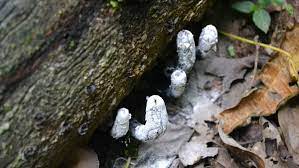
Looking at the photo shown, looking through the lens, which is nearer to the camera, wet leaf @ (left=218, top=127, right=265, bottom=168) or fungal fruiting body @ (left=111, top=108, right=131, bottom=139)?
fungal fruiting body @ (left=111, top=108, right=131, bottom=139)

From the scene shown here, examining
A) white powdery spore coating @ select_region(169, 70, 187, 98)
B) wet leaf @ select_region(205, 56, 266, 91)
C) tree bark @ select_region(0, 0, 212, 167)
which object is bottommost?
wet leaf @ select_region(205, 56, 266, 91)

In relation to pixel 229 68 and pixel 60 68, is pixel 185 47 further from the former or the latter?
pixel 60 68

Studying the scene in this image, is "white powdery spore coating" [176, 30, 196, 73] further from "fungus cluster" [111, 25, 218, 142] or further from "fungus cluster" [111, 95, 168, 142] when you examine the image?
"fungus cluster" [111, 95, 168, 142]

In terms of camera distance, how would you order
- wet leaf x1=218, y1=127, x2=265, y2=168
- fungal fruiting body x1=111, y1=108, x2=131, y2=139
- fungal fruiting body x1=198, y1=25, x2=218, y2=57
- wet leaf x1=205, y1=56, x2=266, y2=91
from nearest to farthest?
1. fungal fruiting body x1=111, y1=108, x2=131, y2=139
2. wet leaf x1=218, y1=127, x2=265, y2=168
3. fungal fruiting body x1=198, y1=25, x2=218, y2=57
4. wet leaf x1=205, y1=56, x2=266, y2=91

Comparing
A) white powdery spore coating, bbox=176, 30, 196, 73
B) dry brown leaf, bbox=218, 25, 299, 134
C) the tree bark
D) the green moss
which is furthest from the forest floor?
the green moss

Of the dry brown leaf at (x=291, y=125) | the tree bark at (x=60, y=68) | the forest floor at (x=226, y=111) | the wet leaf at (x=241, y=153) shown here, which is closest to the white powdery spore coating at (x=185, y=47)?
the forest floor at (x=226, y=111)

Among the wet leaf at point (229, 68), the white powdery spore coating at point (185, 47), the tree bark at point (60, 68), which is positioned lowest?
the wet leaf at point (229, 68)

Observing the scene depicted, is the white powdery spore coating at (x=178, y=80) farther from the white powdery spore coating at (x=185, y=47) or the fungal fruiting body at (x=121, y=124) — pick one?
the fungal fruiting body at (x=121, y=124)
